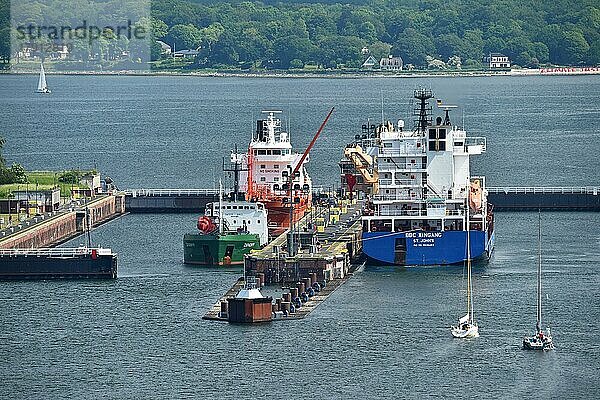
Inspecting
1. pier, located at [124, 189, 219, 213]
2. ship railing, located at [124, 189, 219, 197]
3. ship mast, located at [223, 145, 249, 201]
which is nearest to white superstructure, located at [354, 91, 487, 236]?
ship mast, located at [223, 145, 249, 201]

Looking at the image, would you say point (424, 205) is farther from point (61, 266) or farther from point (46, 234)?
point (46, 234)

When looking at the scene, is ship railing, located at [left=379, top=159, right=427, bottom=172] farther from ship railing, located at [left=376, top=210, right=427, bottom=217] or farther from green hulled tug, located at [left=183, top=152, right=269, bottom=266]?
green hulled tug, located at [left=183, top=152, right=269, bottom=266]

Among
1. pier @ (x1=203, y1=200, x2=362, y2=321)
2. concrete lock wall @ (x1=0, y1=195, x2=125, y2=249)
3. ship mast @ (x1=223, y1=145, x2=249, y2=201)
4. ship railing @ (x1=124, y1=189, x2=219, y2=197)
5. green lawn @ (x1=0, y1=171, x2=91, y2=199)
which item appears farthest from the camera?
ship railing @ (x1=124, y1=189, x2=219, y2=197)

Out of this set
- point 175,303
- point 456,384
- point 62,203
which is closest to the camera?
point 456,384

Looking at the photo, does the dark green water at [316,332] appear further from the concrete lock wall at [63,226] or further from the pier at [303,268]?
the concrete lock wall at [63,226]

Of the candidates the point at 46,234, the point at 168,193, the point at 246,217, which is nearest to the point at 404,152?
the point at 246,217

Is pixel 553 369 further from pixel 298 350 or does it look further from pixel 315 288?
pixel 315 288

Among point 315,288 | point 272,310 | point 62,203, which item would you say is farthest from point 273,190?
point 272,310
